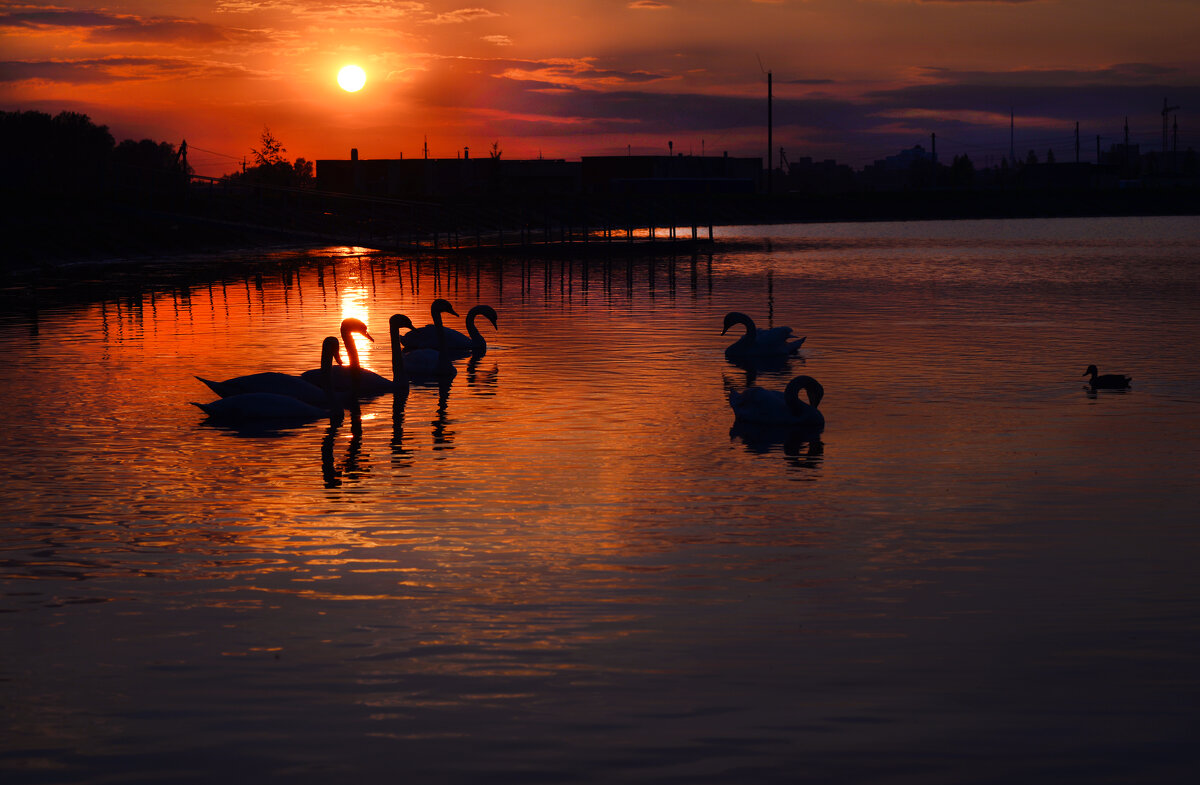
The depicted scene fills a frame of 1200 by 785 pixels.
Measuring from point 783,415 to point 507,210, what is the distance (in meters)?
104

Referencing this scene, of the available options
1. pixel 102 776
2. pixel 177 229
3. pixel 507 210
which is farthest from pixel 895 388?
pixel 507 210

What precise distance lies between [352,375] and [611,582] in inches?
387

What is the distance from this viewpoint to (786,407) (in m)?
17.0

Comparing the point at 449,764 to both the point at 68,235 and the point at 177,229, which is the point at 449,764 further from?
the point at 177,229

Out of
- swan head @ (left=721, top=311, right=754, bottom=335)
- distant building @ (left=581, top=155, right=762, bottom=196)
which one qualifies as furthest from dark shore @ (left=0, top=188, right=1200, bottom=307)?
distant building @ (left=581, top=155, right=762, bottom=196)

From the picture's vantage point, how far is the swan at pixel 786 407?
16891 millimetres

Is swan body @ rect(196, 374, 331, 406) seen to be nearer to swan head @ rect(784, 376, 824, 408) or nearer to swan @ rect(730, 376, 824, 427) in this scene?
swan @ rect(730, 376, 824, 427)

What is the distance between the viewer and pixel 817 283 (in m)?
46.8

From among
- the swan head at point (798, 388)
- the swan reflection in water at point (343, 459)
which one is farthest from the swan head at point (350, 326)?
the swan head at point (798, 388)

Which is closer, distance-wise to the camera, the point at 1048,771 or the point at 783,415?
the point at 1048,771

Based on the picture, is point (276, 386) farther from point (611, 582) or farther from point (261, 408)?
point (611, 582)

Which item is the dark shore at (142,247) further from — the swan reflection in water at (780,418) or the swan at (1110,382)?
the swan at (1110,382)

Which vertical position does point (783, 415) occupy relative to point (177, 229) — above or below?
below

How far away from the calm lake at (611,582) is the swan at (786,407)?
1.01 feet
